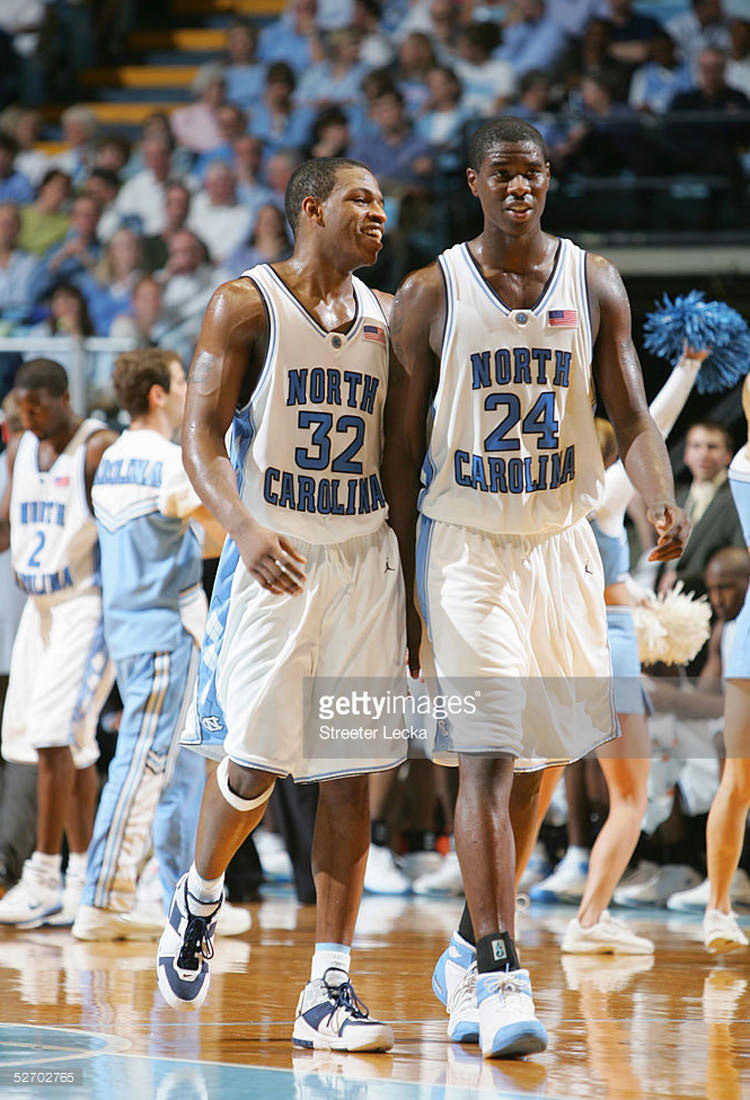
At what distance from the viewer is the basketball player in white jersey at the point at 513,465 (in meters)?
3.57

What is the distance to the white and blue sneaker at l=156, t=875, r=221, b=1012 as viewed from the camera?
3.63 m

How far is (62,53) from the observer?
47.0 ft

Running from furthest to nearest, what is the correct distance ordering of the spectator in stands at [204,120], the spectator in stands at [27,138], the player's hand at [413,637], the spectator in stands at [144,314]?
the spectator in stands at [27,138], the spectator in stands at [204,120], the spectator in stands at [144,314], the player's hand at [413,637]

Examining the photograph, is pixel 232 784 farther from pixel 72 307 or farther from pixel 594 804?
pixel 72 307

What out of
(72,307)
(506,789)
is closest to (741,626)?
(506,789)

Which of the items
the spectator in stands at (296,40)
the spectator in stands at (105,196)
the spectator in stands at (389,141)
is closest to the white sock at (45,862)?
the spectator in stands at (389,141)

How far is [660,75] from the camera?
10.8 metres

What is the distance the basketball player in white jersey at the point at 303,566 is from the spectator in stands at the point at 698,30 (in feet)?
25.6

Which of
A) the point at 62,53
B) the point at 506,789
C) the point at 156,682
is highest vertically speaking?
the point at 62,53

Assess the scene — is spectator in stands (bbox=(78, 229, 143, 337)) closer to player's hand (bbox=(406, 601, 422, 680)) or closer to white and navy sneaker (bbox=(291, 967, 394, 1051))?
player's hand (bbox=(406, 601, 422, 680))

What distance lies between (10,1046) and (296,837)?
138 inches

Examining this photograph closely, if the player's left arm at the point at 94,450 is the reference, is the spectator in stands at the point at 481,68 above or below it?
above

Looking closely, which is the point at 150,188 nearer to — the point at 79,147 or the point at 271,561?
the point at 79,147

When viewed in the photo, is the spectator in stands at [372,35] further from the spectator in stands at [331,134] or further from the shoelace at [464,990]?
the shoelace at [464,990]
